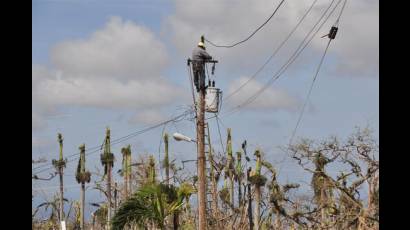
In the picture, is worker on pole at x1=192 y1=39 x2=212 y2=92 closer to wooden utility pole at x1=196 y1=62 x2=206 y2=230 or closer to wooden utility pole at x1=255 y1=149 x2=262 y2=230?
wooden utility pole at x1=196 y1=62 x2=206 y2=230

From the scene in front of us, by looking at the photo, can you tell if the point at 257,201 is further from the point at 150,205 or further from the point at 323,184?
the point at 150,205

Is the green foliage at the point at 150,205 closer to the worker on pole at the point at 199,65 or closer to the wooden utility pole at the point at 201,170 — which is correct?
the wooden utility pole at the point at 201,170

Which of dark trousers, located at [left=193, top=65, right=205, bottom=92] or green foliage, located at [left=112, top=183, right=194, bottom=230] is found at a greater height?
dark trousers, located at [left=193, top=65, right=205, bottom=92]

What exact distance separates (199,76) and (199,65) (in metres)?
0.32

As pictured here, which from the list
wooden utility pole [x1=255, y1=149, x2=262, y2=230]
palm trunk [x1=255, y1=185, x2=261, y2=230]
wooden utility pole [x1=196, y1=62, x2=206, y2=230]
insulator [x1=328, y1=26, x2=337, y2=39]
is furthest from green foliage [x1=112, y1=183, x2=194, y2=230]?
palm trunk [x1=255, y1=185, x2=261, y2=230]

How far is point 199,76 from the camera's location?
68.0 ft

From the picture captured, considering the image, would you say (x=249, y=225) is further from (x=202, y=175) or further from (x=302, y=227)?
(x=202, y=175)

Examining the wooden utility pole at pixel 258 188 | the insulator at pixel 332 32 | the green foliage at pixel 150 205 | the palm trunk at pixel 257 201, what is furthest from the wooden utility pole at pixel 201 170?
the palm trunk at pixel 257 201

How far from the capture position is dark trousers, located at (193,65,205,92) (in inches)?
816

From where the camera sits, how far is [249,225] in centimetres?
2852
